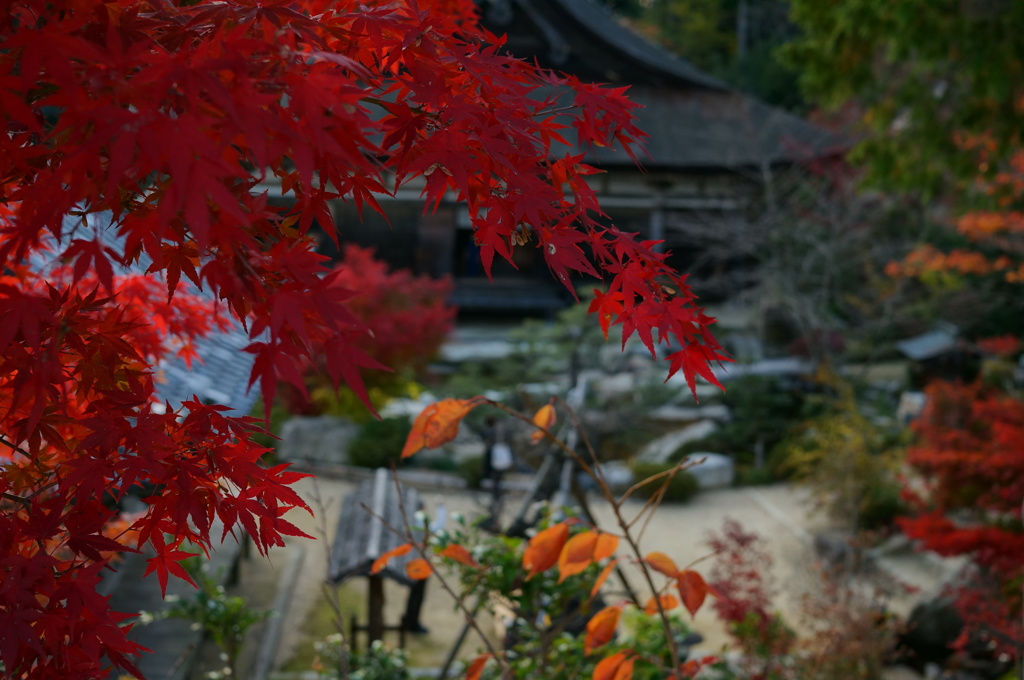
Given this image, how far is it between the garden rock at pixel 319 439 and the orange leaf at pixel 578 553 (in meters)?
6.05

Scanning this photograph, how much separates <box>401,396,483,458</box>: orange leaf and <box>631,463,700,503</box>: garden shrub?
5438mm

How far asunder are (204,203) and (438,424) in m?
1.23

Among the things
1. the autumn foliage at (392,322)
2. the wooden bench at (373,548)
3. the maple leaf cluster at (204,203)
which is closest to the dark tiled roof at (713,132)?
the autumn foliage at (392,322)

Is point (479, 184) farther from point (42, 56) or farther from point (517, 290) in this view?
point (517, 290)

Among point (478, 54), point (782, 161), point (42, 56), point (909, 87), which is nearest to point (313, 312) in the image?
point (42, 56)

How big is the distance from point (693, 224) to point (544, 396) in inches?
141

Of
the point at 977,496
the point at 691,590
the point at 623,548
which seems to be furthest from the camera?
the point at 977,496

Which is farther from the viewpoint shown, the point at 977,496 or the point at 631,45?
the point at 631,45

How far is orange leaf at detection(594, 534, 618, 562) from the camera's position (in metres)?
1.85

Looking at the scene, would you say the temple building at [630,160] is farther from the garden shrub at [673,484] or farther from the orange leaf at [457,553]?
the orange leaf at [457,553]

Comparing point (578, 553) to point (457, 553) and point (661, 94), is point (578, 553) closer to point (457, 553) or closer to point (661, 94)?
point (457, 553)

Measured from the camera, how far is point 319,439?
25.5ft

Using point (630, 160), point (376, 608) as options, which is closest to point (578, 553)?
point (376, 608)

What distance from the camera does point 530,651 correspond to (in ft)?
8.79
